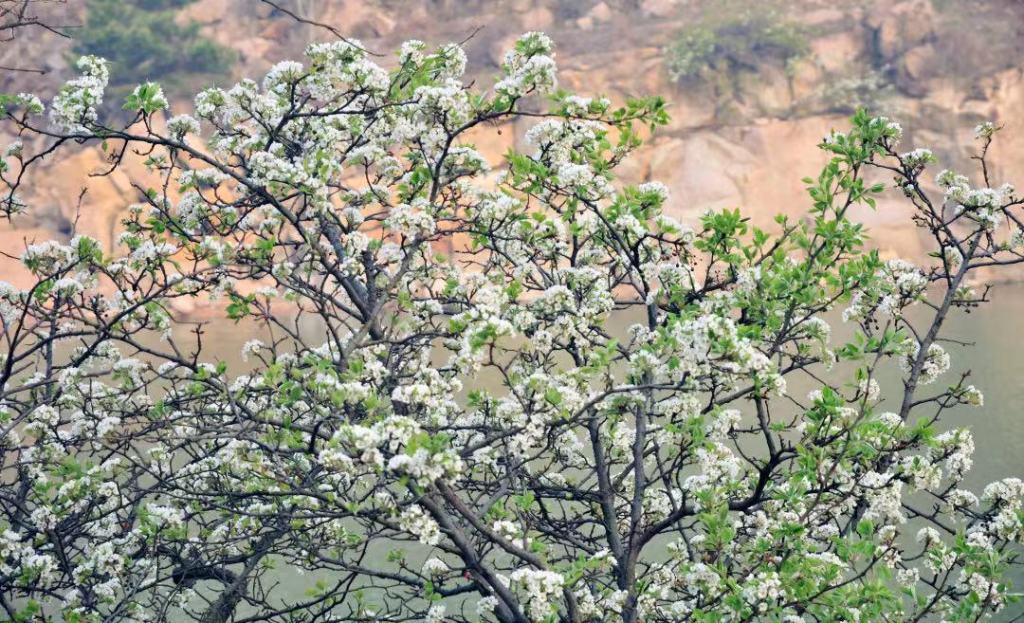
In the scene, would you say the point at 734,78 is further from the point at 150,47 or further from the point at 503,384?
the point at 503,384

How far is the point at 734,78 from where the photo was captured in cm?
3706

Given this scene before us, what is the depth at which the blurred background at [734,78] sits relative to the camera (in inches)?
1375

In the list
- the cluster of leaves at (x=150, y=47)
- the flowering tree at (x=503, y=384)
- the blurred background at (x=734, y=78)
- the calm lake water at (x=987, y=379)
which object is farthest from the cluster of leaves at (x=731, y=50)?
the flowering tree at (x=503, y=384)

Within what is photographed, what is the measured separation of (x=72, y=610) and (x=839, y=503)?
362cm

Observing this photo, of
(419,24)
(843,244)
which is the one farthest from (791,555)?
(419,24)

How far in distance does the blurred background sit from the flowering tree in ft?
94.2

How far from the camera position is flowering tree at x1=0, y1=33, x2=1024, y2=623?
183 inches

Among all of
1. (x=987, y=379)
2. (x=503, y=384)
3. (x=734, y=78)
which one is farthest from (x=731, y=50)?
(x=503, y=384)

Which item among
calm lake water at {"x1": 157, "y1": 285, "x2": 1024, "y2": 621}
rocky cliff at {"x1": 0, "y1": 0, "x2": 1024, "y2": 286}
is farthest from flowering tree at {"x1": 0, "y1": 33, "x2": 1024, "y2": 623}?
rocky cliff at {"x1": 0, "y1": 0, "x2": 1024, "y2": 286}

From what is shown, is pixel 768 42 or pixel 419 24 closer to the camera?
pixel 768 42

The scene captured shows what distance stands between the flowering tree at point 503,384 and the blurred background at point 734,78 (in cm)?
2870

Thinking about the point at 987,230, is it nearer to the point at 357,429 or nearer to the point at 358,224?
the point at 358,224

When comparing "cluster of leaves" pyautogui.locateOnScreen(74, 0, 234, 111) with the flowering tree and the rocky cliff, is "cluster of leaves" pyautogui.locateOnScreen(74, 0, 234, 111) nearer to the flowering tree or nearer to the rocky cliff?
the rocky cliff

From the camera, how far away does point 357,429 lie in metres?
3.84
